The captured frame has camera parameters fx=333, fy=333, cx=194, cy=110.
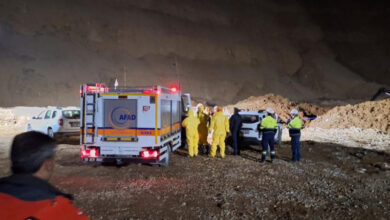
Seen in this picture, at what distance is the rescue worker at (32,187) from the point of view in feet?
5.32

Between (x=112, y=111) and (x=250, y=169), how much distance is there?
13.7 feet

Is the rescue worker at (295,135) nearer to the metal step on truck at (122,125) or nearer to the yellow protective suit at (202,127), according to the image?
the yellow protective suit at (202,127)

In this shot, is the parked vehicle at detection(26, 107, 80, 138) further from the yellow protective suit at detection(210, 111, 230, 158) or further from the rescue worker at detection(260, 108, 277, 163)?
the rescue worker at detection(260, 108, 277, 163)

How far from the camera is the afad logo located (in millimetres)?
8766

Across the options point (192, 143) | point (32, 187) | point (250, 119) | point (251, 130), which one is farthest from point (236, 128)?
point (32, 187)

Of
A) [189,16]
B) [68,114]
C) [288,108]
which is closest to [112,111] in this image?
[68,114]

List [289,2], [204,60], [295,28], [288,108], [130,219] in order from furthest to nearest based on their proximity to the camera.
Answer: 1. [289,2]
2. [295,28]
3. [204,60]
4. [288,108]
5. [130,219]

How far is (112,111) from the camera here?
879 cm

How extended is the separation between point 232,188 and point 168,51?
38721 millimetres

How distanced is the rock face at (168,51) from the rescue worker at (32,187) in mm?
32774

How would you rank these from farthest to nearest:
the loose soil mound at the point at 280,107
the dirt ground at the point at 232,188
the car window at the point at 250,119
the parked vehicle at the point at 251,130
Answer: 1. the loose soil mound at the point at 280,107
2. the car window at the point at 250,119
3. the parked vehicle at the point at 251,130
4. the dirt ground at the point at 232,188

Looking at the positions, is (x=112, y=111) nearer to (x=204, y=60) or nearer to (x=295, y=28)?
(x=204, y=60)

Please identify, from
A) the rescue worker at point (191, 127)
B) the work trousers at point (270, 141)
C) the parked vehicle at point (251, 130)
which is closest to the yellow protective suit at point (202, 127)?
the rescue worker at point (191, 127)

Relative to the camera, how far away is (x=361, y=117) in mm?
20109
